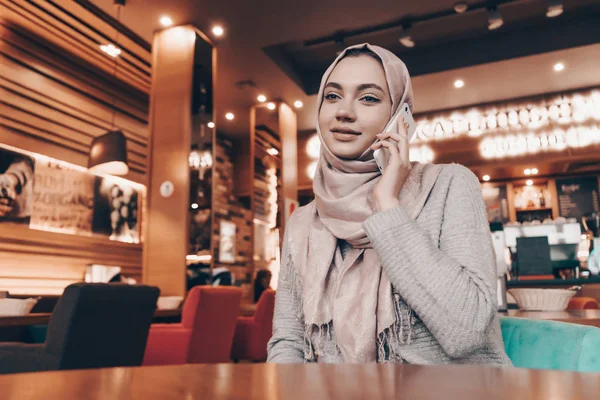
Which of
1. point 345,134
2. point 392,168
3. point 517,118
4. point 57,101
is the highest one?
point 517,118

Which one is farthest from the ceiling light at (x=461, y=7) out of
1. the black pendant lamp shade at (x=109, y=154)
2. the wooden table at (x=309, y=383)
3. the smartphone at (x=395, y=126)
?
the wooden table at (x=309, y=383)

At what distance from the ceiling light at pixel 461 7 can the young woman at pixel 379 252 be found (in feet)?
15.4

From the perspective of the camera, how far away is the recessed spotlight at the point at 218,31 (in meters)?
5.89

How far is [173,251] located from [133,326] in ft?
8.06

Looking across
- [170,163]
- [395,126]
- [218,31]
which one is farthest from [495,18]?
[395,126]

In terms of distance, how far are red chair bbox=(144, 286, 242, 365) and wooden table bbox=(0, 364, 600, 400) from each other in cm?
329

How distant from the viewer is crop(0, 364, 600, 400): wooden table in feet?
1.49

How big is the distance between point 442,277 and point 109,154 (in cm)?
480

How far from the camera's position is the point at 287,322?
1.36m

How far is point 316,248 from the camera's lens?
1328mm

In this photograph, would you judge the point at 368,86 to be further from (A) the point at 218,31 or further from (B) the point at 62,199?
(B) the point at 62,199

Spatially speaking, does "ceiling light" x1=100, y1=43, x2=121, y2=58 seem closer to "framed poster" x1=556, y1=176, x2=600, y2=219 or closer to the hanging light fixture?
the hanging light fixture

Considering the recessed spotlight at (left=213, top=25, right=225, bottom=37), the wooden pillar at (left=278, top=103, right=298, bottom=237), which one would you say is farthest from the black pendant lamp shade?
the wooden pillar at (left=278, top=103, right=298, bottom=237)

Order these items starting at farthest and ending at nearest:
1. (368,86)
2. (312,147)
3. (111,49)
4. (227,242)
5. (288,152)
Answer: (312,147) < (227,242) < (288,152) < (111,49) < (368,86)
